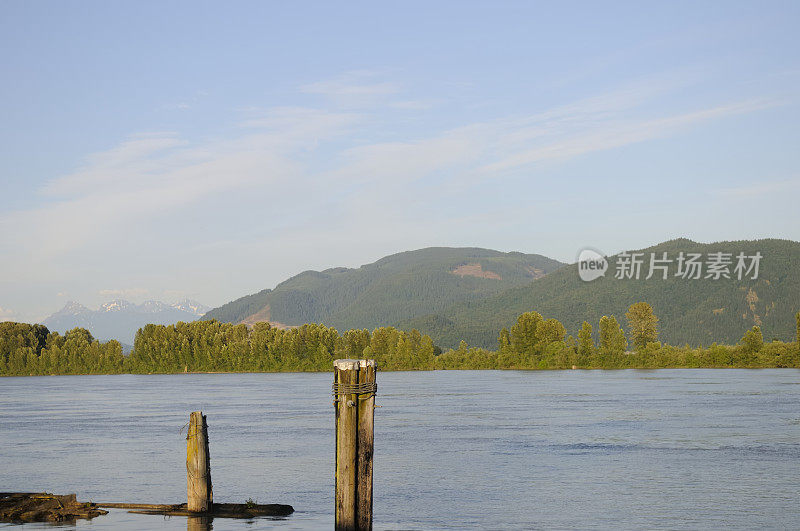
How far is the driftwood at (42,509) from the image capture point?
24.9 metres

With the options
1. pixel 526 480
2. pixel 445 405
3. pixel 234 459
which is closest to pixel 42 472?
pixel 234 459

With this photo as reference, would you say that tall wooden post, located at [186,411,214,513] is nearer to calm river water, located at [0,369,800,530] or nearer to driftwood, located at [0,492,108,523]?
calm river water, located at [0,369,800,530]

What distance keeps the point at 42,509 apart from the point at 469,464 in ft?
76.0

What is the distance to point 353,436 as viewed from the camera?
1922 centimetres

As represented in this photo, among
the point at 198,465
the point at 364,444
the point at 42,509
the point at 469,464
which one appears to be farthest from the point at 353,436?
the point at 469,464

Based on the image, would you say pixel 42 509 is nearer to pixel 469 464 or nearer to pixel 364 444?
pixel 364 444

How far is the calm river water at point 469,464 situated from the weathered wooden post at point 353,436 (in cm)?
679

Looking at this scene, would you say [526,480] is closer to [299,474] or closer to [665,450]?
[299,474]

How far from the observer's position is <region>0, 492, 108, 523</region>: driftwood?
2489 centimetres

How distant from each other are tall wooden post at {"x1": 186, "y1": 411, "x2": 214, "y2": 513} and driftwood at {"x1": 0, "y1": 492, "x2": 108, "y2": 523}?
3396mm

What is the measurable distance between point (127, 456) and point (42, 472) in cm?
606

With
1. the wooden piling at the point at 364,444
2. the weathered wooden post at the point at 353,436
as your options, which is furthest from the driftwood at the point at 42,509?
the wooden piling at the point at 364,444

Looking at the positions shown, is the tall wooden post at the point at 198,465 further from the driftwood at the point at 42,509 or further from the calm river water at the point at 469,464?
the driftwood at the point at 42,509

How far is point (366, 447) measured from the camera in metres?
19.3
